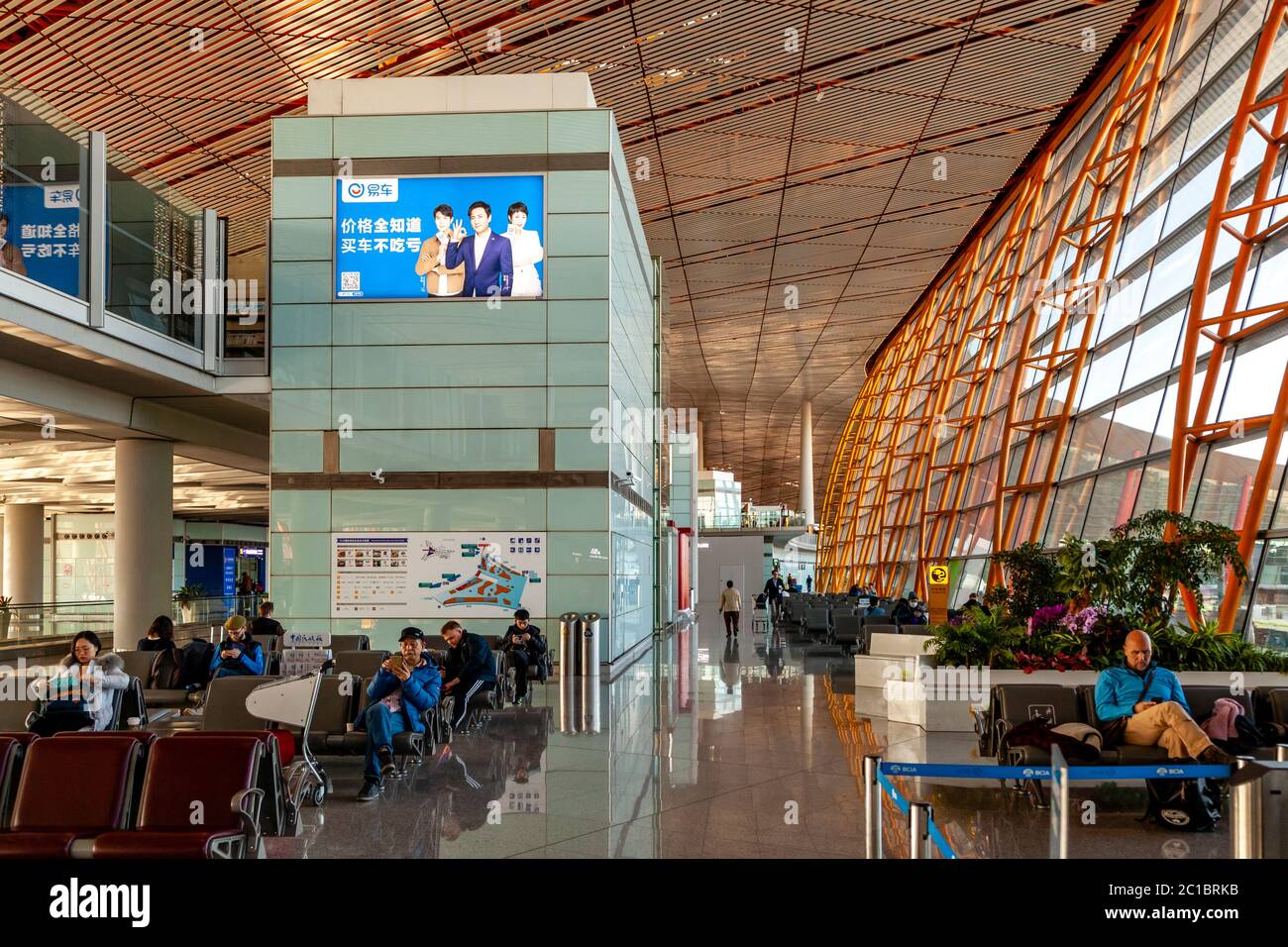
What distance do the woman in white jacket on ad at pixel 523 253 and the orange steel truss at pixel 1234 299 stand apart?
9321mm

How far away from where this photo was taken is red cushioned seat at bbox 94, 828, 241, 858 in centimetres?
494

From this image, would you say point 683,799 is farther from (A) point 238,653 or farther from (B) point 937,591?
(B) point 937,591

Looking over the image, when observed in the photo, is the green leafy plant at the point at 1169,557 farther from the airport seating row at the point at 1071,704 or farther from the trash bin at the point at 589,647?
the trash bin at the point at 589,647

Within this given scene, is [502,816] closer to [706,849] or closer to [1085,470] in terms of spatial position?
[706,849]

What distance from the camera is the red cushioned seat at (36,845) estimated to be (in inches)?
195

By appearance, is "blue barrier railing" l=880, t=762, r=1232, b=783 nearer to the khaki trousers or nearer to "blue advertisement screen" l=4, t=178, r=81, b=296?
the khaki trousers

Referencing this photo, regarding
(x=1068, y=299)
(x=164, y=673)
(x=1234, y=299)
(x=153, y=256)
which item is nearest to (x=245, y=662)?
(x=164, y=673)

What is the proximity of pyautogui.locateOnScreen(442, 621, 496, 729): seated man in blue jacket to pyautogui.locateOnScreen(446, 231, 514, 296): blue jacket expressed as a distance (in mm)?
7261

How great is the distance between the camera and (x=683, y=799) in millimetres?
7945

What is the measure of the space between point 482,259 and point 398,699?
10.1 meters

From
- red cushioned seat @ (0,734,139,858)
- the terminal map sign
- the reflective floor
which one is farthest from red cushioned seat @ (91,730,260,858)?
the terminal map sign
